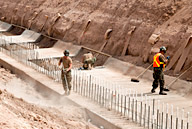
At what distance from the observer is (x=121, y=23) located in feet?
62.0

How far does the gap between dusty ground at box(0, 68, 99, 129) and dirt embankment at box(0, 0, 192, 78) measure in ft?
15.9

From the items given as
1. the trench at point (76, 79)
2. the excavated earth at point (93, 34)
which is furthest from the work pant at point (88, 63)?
the excavated earth at point (93, 34)

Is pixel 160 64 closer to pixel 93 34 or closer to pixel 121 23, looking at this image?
pixel 121 23

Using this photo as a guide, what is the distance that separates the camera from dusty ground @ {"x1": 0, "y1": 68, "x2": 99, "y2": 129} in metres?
8.57

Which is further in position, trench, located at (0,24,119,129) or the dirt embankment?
the dirt embankment

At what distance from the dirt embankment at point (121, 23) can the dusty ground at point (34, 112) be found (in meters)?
4.84

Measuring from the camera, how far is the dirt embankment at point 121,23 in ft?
52.9

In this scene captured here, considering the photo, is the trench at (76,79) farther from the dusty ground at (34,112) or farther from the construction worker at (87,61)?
the construction worker at (87,61)

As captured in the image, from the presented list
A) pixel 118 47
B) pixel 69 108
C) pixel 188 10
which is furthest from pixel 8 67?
pixel 188 10

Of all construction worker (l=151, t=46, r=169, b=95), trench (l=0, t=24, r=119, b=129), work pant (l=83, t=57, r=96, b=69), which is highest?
construction worker (l=151, t=46, r=169, b=95)

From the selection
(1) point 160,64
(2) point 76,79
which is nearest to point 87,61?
(2) point 76,79

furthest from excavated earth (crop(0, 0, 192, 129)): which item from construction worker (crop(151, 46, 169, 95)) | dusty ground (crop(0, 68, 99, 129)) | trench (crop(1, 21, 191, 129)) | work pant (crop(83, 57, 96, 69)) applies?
construction worker (crop(151, 46, 169, 95))

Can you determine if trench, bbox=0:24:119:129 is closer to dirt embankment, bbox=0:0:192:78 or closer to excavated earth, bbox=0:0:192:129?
excavated earth, bbox=0:0:192:129

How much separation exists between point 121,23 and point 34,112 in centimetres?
966
